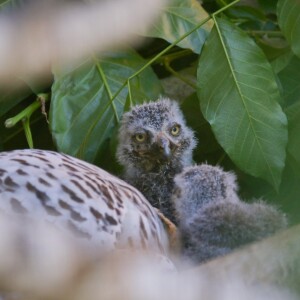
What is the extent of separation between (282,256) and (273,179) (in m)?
0.71

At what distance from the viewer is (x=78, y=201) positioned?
1180mm

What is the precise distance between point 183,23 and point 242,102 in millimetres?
219

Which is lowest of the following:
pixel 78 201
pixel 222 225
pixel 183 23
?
pixel 222 225

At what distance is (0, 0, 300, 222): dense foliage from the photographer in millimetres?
1428

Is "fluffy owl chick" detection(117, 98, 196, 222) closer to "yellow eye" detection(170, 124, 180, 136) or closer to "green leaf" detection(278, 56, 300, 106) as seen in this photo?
"yellow eye" detection(170, 124, 180, 136)

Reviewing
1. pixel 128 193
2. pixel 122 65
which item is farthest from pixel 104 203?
pixel 122 65

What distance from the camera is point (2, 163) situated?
4.05 ft

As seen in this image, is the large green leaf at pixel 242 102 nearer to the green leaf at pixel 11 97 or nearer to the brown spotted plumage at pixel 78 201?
the brown spotted plumage at pixel 78 201

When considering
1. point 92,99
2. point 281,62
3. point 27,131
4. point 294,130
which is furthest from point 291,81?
point 27,131

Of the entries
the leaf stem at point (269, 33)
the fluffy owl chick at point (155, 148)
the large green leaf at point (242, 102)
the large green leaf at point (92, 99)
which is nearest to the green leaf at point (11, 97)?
the large green leaf at point (92, 99)

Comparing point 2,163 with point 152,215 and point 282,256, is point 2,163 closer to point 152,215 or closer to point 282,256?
point 152,215

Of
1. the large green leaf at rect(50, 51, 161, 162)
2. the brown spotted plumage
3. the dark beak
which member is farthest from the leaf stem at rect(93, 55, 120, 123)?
the brown spotted plumage

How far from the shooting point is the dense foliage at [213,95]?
1428 millimetres

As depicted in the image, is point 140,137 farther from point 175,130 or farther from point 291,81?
point 291,81
